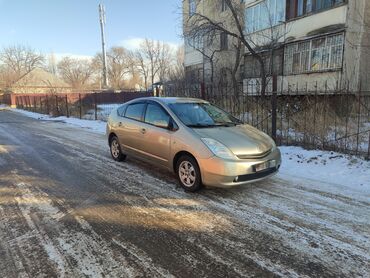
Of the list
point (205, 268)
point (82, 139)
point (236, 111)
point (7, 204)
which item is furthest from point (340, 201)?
point (82, 139)

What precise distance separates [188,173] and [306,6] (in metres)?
14.6

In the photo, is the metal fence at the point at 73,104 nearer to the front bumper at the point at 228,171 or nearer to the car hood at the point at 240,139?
the car hood at the point at 240,139

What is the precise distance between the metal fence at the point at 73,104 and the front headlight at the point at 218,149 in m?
14.2

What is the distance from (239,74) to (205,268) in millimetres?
24125

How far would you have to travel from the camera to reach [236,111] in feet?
34.7

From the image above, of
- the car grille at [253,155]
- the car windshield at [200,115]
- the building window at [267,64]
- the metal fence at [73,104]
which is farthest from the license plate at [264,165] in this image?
the metal fence at [73,104]

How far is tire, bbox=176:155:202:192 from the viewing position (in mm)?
4872

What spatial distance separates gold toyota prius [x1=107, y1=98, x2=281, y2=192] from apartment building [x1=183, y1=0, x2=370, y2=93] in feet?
18.3

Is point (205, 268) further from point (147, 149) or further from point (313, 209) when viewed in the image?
point (147, 149)

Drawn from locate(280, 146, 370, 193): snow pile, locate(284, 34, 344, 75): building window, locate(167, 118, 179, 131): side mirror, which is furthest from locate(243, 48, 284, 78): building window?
locate(167, 118, 179, 131): side mirror

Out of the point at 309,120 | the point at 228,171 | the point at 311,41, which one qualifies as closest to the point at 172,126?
the point at 228,171

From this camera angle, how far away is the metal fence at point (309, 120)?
773 cm

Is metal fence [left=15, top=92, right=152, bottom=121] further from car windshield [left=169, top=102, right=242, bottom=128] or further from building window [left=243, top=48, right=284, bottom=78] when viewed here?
car windshield [left=169, top=102, right=242, bottom=128]

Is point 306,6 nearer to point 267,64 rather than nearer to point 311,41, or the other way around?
A: point 311,41
